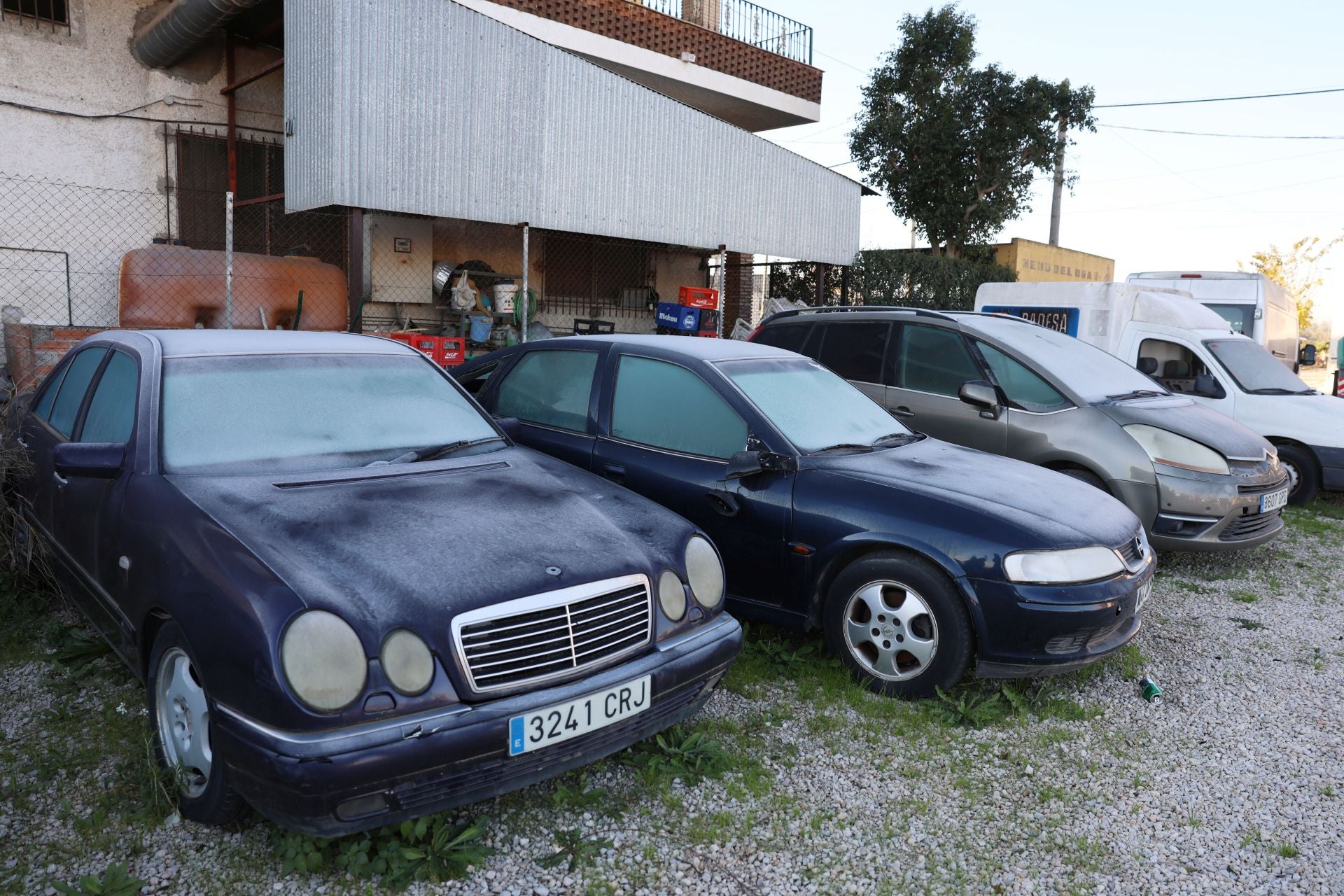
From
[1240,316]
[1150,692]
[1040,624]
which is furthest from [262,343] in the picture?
[1240,316]

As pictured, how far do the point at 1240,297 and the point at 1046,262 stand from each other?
11.7 meters

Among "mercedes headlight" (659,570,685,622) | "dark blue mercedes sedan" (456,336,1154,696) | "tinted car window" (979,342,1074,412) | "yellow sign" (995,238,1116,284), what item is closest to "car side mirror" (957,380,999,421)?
"tinted car window" (979,342,1074,412)

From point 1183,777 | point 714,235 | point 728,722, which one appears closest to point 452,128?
point 714,235

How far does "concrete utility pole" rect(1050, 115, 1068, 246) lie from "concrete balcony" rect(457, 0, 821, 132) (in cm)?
655

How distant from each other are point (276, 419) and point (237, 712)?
1303 mm

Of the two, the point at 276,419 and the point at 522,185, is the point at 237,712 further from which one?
the point at 522,185

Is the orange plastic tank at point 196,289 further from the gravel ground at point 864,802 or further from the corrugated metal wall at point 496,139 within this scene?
the gravel ground at point 864,802

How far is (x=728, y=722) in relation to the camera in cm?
344

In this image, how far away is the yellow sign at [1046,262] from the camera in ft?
71.1

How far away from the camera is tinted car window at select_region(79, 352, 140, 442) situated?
3234 millimetres

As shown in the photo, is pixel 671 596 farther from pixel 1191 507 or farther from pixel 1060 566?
pixel 1191 507

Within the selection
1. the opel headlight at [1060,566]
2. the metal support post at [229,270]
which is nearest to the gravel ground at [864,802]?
the opel headlight at [1060,566]

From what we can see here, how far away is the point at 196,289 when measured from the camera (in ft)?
32.0

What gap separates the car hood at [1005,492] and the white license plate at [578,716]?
60.4 inches
